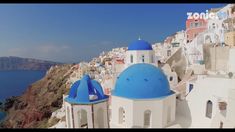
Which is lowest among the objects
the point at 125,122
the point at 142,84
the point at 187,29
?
the point at 125,122

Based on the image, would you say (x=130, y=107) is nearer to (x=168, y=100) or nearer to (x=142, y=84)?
(x=142, y=84)

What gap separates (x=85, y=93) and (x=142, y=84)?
219 centimetres

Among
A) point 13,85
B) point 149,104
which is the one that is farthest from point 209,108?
point 13,85

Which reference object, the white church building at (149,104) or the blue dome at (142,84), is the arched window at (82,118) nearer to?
the white church building at (149,104)

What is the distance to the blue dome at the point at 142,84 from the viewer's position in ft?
24.9

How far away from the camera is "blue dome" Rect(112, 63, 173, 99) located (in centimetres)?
759

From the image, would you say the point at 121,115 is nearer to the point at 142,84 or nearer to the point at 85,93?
the point at 142,84

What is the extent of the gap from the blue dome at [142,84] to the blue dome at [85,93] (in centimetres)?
83

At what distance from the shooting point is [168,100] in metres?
7.91

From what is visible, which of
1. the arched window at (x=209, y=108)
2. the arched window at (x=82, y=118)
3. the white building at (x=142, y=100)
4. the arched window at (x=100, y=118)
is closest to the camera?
the white building at (x=142, y=100)

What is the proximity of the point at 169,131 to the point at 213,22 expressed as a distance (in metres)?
21.7

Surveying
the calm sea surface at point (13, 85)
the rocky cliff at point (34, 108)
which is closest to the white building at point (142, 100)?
the rocky cliff at point (34, 108)

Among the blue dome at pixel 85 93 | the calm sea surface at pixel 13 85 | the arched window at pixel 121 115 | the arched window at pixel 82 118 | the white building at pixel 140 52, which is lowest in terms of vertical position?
the calm sea surface at pixel 13 85

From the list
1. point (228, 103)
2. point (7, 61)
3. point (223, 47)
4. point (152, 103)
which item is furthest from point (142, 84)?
point (7, 61)
